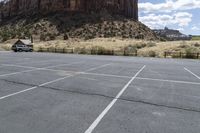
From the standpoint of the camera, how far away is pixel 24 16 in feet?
378

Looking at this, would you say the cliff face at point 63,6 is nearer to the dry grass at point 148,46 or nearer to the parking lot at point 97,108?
the dry grass at point 148,46

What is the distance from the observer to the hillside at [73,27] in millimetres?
94062

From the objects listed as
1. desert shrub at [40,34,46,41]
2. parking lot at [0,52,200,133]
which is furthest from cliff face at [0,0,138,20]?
parking lot at [0,52,200,133]

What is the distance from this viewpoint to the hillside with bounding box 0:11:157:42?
309 ft

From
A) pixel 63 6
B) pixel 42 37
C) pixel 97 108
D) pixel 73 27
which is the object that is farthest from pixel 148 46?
pixel 63 6

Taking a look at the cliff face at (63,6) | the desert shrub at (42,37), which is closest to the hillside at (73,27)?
the desert shrub at (42,37)

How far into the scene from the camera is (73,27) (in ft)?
317

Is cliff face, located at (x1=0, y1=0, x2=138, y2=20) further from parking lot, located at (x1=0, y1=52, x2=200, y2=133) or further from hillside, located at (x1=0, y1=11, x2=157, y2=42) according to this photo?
parking lot, located at (x1=0, y1=52, x2=200, y2=133)

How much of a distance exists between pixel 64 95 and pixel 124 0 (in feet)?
412

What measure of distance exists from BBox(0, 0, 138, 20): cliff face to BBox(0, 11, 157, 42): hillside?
5.25 m

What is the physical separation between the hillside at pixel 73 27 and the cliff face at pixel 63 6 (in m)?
5.25

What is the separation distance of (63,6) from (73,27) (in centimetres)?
2054

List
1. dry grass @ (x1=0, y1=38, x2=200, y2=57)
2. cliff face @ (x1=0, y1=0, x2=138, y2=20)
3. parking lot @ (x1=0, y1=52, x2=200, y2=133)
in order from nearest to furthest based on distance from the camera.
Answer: parking lot @ (x1=0, y1=52, x2=200, y2=133)
dry grass @ (x1=0, y1=38, x2=200, y2=57)
cliff face @ (x1=0, y1=0, x2=138, y2=20)

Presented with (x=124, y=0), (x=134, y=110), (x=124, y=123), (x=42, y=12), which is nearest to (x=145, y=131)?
(x=124, y=123)
